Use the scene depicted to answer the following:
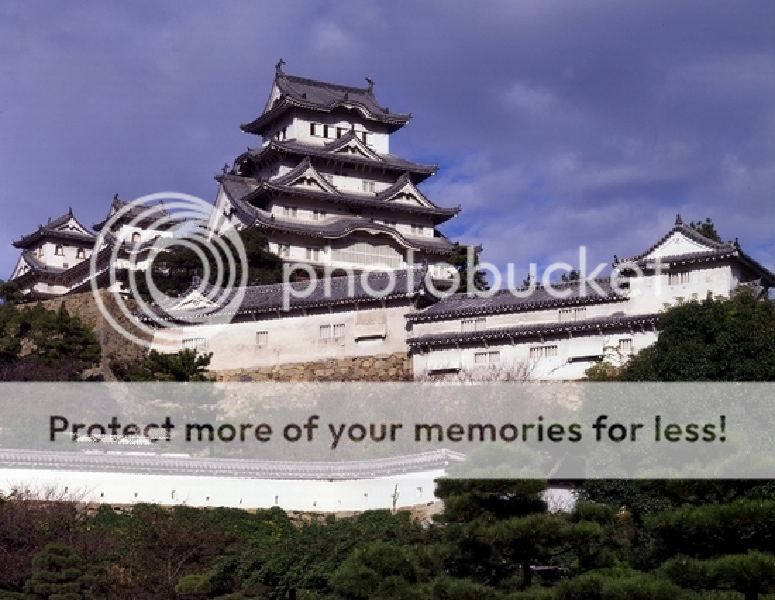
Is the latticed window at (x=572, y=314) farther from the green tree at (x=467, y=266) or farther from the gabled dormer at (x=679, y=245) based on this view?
the green tree at (x=467, y=266)

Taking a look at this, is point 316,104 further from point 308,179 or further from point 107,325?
point 107,325

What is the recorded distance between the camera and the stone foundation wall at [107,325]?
3603 cm

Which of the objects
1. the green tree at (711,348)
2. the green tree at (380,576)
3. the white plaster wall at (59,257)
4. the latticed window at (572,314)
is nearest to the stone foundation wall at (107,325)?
the white plaster wall at (59,257)

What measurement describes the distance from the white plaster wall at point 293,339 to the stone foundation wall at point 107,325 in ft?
6.73

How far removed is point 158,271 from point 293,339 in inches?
302

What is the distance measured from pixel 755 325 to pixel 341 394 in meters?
11.6

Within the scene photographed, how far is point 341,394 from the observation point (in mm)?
29875

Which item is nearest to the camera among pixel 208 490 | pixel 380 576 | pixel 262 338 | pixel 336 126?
pixel 380 576

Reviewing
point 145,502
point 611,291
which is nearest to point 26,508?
point 145,502

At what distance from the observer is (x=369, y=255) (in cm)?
4362

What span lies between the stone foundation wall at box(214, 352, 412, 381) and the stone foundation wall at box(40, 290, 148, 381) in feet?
11.5

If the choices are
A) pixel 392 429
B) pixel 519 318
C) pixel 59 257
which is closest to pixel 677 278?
pixel 519 318

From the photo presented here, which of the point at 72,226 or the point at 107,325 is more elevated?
the point at 72,226

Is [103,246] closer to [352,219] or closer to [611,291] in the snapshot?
[352,219]
